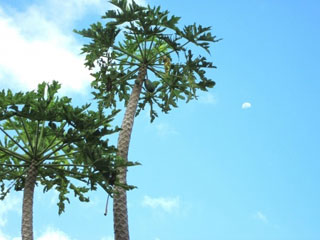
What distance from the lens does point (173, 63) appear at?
16.9 metres

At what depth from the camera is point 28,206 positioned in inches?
525

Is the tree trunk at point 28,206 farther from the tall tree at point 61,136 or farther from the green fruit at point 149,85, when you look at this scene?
the green fruit at point 149,85

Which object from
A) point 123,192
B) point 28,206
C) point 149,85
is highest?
point 149,85

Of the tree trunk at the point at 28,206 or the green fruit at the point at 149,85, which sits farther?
the green fruit at the point at 149,85

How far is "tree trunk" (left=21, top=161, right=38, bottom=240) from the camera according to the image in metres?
13.1

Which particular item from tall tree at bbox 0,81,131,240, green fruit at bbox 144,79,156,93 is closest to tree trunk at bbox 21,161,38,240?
tall tree at bbox 0,81,131,240

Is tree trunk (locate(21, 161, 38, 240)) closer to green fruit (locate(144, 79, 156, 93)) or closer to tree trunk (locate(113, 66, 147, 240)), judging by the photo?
tree trunk (locate(113, 66, 147, 240))

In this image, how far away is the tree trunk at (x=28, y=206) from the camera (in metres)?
13.1

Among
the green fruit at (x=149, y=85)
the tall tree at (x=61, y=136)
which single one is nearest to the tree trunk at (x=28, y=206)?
the tall tree at (x=61, y=136)

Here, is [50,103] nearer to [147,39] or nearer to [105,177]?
[105,177]

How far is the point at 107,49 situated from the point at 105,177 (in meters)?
5.29

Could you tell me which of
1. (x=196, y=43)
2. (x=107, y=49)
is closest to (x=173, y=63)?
(x=196, y=43)

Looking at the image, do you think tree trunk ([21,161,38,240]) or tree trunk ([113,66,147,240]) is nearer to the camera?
tree trunk ([21,161,38,240])

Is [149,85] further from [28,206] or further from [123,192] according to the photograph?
[28,206]
